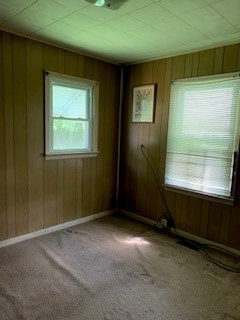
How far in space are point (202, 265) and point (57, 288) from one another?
1468 mm

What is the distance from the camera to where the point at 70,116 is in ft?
10.6

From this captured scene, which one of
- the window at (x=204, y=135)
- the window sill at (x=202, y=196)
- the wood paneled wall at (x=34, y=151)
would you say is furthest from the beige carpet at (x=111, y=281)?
the window at (x=204, y=135)

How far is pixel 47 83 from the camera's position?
291cm

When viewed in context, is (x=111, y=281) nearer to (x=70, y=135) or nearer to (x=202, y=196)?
(x=202, y=196)

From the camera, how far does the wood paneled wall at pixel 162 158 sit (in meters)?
2.77

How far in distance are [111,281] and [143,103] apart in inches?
92.8

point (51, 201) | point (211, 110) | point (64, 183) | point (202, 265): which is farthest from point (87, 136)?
point (202, 265)

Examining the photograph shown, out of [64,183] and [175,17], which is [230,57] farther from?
[64,183]

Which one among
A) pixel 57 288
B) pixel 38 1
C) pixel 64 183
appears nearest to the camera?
→ pixel 38 1

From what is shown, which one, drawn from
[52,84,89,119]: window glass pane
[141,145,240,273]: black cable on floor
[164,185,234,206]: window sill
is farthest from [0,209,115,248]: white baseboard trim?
[52,84,89,119]: window glass pane

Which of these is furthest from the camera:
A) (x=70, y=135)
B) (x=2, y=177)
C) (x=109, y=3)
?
(x=70, y=135)

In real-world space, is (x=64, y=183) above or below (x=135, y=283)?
above

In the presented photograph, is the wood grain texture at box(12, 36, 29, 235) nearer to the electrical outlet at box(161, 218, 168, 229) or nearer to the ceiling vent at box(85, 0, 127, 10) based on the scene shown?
the ceiling vent at box(85, 0, 127, 10)

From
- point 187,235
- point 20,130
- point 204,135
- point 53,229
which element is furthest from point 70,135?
point 187,235
